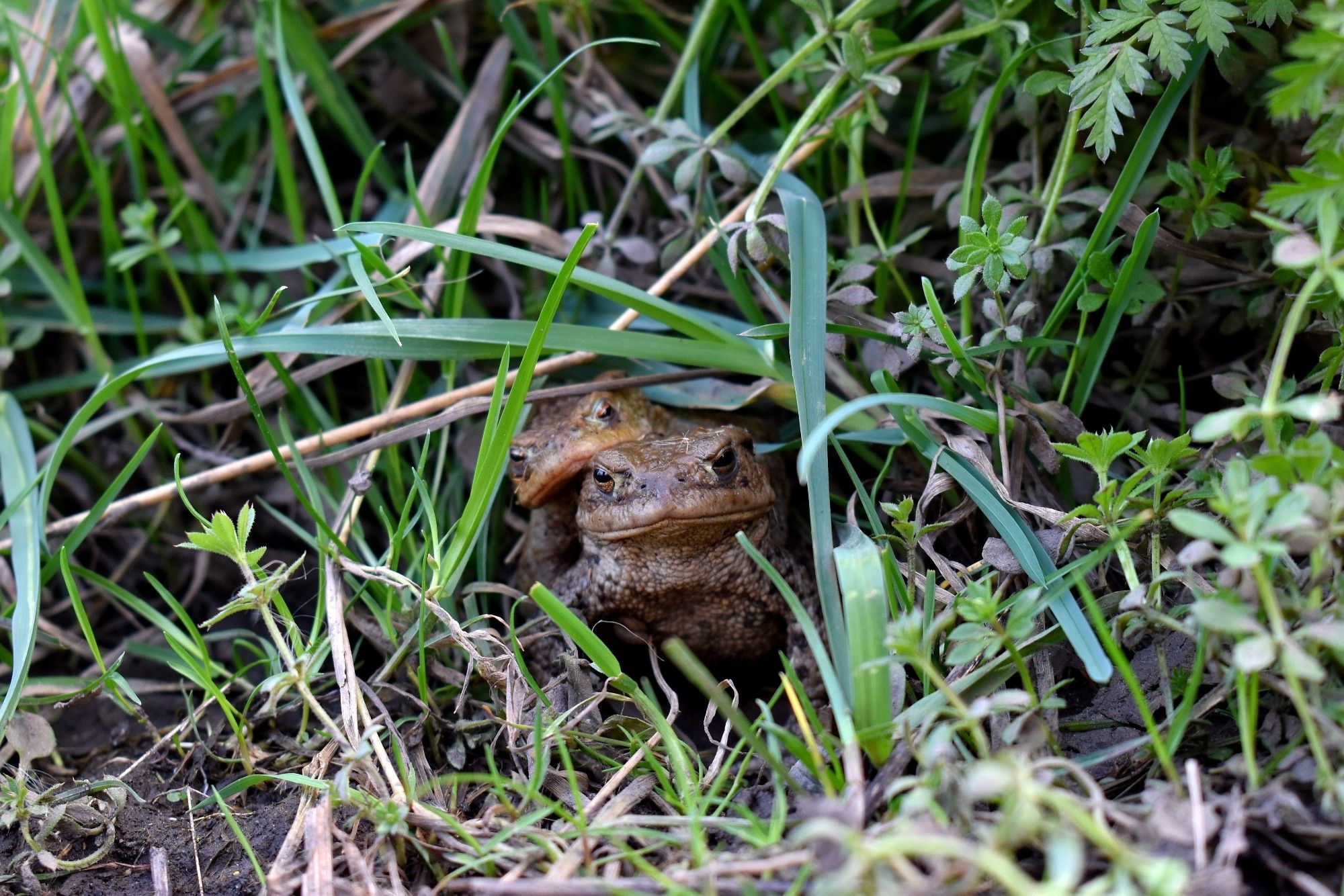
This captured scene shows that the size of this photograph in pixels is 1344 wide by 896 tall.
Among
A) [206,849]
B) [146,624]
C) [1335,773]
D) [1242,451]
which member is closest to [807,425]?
[1242,451]

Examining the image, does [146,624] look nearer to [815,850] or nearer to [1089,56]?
[815,850]

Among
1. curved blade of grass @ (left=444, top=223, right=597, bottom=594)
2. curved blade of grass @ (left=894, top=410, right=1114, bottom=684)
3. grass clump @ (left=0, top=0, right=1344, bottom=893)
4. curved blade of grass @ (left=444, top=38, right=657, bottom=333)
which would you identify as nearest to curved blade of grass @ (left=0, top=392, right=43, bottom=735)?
grass clump @ (left=0, top=0, right=1344, bottom=893)

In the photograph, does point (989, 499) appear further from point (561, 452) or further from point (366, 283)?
point (366, 283)

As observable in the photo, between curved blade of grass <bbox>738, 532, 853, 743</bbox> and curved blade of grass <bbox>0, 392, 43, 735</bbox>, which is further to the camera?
curved blade of grass <bbox>0, 392, 43, 735</bbox>

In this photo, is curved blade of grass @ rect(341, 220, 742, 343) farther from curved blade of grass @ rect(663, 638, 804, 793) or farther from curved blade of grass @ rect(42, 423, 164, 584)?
curved blade of grass @ rect(663, 638, 804, 793)

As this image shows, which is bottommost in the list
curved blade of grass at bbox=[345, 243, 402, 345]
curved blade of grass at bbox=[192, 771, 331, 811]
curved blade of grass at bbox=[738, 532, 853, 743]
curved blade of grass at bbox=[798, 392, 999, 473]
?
curved blade of grass at bbox=[192, 771, 331, 811]

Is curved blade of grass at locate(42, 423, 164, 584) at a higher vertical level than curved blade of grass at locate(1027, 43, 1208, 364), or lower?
lower

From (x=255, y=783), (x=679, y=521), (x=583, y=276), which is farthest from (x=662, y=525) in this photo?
(x=255, y=783)

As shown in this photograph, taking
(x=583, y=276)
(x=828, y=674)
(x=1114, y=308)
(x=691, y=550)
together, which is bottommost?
(x=691, y=550)
